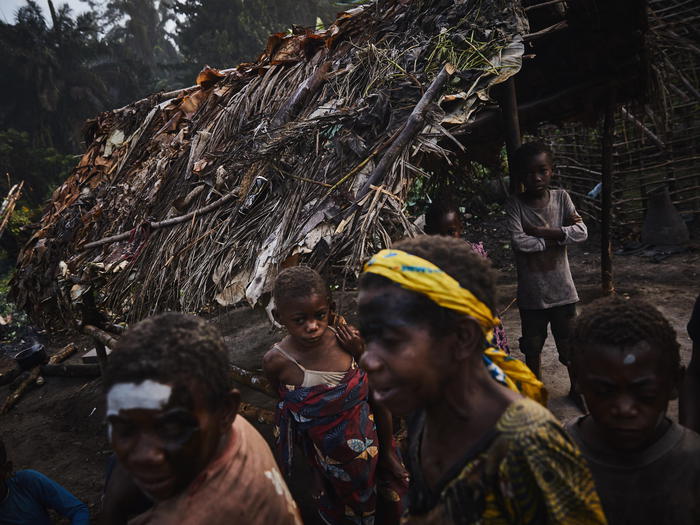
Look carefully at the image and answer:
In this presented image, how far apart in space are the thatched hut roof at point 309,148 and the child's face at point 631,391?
4.15ft

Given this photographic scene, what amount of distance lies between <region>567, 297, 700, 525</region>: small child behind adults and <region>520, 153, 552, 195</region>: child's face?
7.10 ft

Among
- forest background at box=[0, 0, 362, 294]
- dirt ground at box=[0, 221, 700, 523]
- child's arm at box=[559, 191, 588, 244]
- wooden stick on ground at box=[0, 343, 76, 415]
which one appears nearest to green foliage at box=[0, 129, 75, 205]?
forest background at box=[0, 0, 362, 294]

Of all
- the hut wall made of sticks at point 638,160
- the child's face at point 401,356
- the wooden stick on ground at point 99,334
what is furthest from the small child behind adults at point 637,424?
the hut wall made of sticks at point 638,160

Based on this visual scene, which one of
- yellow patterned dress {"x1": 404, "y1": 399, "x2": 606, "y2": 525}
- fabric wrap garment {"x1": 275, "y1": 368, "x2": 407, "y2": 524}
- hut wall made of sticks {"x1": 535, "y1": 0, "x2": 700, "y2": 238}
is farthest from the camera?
hut wall made of sticks {"x1": 535, "y1": 0, "x2": 700, "y2": 238}

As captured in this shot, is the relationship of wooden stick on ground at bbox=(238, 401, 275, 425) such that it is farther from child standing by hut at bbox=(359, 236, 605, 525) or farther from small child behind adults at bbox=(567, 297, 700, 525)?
small child behind adults at bbox=(567, 297, 700, 525)

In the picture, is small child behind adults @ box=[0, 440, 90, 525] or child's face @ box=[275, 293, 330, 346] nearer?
small child behind adults @ box=[0, 440, 90, 525]

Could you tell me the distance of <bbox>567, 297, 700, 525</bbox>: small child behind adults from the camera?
4.33 ft

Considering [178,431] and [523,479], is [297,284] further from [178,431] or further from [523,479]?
[523,479]

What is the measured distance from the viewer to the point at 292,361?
2.45m

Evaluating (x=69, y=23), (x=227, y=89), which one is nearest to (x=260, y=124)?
(x=227, y=89)

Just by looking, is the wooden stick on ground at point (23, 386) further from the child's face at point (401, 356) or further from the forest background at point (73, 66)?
the forest background at point (73, 66)

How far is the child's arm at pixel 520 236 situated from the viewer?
348 cm

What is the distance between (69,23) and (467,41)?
2641 cm

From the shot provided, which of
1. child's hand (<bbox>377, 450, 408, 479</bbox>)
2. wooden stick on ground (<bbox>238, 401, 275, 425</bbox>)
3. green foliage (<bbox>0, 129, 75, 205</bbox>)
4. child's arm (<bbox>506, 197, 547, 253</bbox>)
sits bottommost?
wooden stick on ground (<bbox>238, 401, 275, 425</bbox>)
